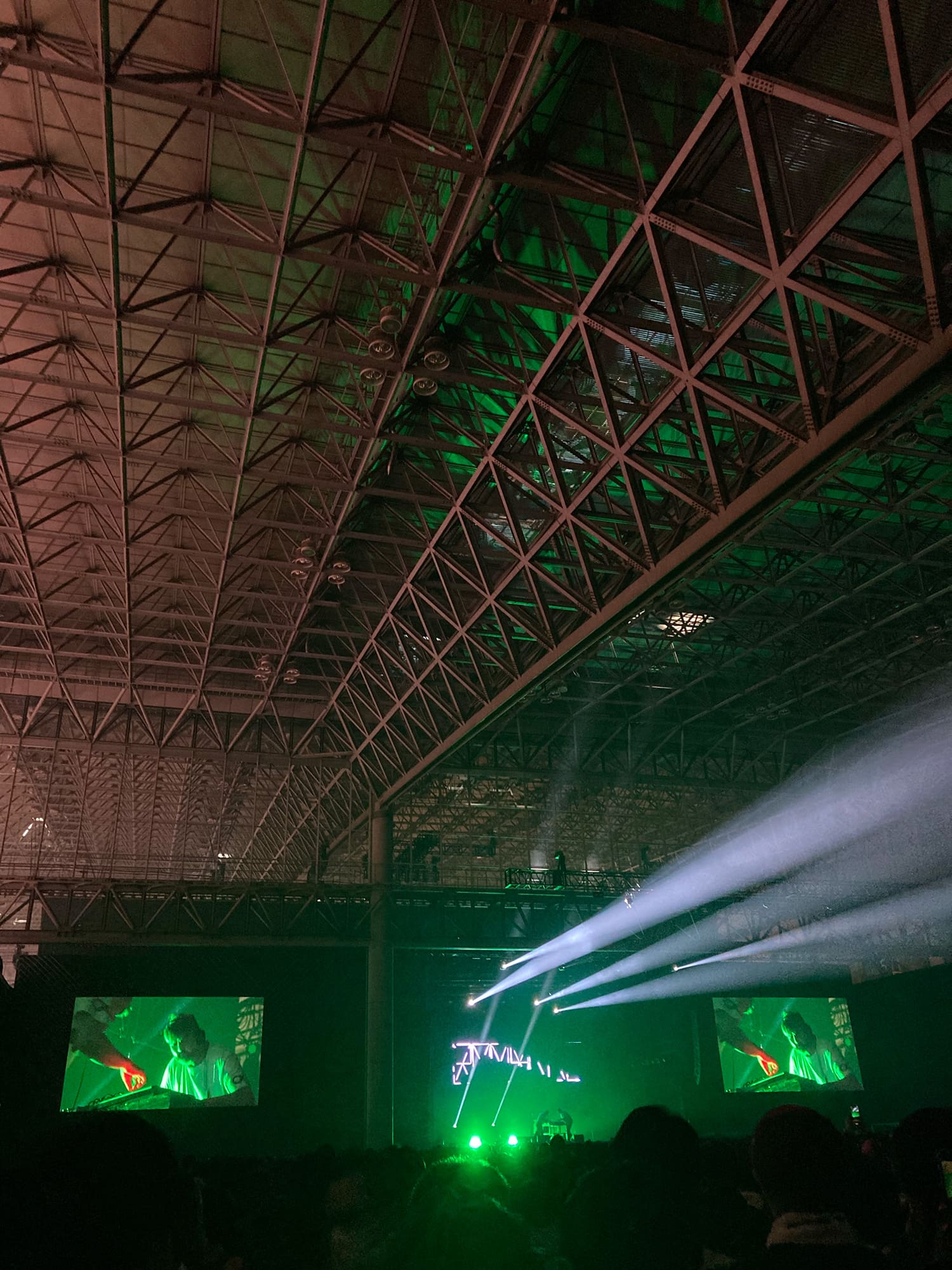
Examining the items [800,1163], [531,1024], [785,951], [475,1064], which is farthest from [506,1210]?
[785,951]

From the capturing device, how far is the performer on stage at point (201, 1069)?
24422mm

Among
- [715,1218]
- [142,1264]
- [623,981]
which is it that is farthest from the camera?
[623,981]

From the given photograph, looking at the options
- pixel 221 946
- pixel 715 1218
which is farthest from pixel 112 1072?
pixel 715 1218

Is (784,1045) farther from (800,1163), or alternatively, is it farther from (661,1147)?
(800,1163)

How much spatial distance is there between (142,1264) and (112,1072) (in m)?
25.0

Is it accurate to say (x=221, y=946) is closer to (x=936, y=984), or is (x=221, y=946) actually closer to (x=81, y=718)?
(x=81, y=718)

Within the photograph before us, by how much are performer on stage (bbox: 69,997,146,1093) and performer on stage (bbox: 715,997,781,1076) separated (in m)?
18.3

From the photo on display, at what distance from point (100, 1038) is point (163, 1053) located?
1.76 metres

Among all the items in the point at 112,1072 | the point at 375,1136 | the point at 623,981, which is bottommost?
the point at 375,1136

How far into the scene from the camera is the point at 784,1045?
2991 cm

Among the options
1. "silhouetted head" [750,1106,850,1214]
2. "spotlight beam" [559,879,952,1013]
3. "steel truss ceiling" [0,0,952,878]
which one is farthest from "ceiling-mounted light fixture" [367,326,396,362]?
"spotlight beam" [559,879,952,1013]

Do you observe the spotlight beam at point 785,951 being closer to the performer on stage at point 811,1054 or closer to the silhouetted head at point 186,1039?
the performer on stage at point 811,1054

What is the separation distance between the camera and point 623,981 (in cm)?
3061

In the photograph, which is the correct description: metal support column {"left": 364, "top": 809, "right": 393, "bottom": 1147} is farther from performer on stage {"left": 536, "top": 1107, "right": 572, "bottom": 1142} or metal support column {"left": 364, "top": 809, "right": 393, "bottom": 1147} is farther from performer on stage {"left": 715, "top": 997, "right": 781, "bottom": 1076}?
performer on stage {"left": 715, "top": 997, "right": 781, "bottom": 1076}
